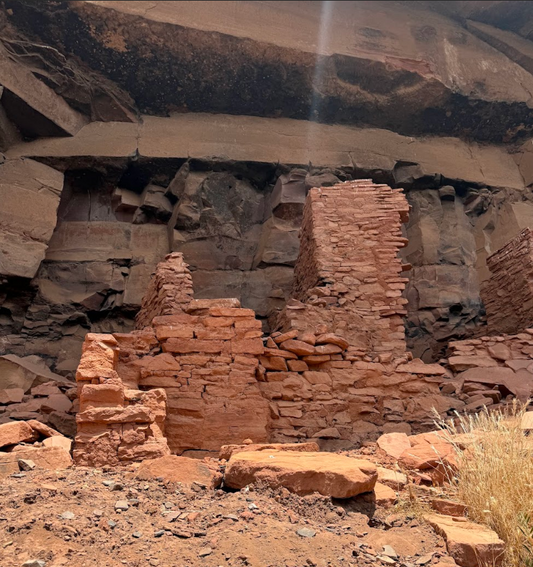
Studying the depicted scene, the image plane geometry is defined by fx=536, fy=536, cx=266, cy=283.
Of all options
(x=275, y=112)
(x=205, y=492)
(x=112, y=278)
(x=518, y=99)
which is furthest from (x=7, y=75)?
(x=518, y=99)

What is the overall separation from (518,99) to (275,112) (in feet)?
24.5

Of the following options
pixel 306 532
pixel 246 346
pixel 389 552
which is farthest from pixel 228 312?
pixel 389 552

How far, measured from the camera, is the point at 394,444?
4586mm

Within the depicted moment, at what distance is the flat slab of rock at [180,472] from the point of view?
3387 mm

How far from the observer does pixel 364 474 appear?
10.4 feet

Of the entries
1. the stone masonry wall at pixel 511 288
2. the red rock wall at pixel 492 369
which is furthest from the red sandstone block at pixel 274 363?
the stone masonry wall at pixel 511 288

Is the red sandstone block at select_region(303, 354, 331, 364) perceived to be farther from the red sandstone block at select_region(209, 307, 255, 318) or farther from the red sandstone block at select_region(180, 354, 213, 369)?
the red sandstone block at select_region(180, 354, 213, 369)

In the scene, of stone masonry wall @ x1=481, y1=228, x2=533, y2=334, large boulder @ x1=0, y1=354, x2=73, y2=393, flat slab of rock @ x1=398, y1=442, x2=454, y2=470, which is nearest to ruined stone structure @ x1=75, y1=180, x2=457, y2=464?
flat slab of rock @ x1=398, y1=442, x2=454, y2=470

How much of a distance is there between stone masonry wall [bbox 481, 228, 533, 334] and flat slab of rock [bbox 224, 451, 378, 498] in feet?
18.1

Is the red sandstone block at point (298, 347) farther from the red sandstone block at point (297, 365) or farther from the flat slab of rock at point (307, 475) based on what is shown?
the flat slab of rock at point (307, 475)

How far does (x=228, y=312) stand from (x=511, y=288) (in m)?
4.88

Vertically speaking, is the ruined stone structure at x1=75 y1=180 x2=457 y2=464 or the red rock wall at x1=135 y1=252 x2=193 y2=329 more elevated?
the red rock wall at x1=135 y1=252 x2=193 y2=329

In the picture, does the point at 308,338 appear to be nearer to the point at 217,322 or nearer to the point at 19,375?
the point at 217,322

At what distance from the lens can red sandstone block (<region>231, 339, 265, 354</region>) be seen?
19.0ft
